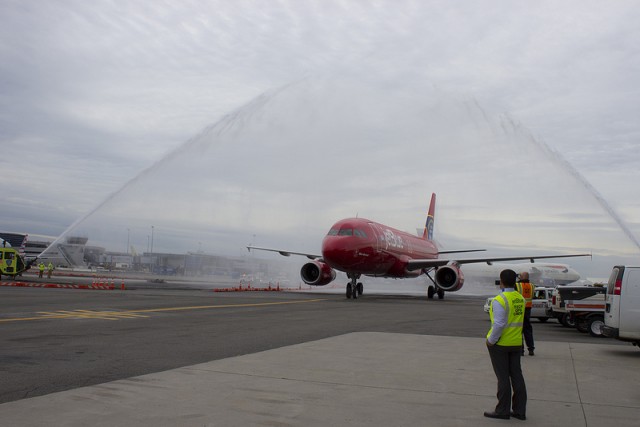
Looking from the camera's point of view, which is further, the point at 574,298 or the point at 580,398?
the point at 574,298

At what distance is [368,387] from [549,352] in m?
5.96

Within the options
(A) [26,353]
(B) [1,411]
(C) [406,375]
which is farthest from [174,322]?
→ (B) [1,411]

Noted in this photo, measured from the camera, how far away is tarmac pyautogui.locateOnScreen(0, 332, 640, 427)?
21.1 ft

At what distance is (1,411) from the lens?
21.1 feet

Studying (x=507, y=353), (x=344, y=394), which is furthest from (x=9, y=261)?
(x=507, y=353)

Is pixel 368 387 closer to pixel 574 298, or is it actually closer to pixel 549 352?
pixel 549 352

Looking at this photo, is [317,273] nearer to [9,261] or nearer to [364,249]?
[364,249]

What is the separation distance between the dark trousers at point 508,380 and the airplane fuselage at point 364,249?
1013 inches

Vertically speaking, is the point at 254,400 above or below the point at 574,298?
below

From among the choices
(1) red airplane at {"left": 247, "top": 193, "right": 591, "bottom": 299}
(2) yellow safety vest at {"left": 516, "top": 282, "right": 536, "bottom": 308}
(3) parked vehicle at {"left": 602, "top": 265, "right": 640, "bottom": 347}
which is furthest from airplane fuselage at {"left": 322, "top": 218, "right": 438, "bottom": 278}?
(3) parked vehicle at {"left": 602, "top": 265, "right": 640, "bottom": 347}

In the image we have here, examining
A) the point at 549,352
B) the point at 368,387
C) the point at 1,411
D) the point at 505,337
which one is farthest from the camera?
the point at 549,352

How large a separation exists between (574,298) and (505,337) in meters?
12.0

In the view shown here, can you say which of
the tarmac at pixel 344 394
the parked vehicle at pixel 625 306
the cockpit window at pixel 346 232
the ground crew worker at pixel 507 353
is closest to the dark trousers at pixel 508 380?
the ground crew worker at pixel 507 353

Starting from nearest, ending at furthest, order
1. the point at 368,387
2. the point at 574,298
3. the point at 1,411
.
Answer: the point at 1,411
the point at 368,387
the point at 574,298
